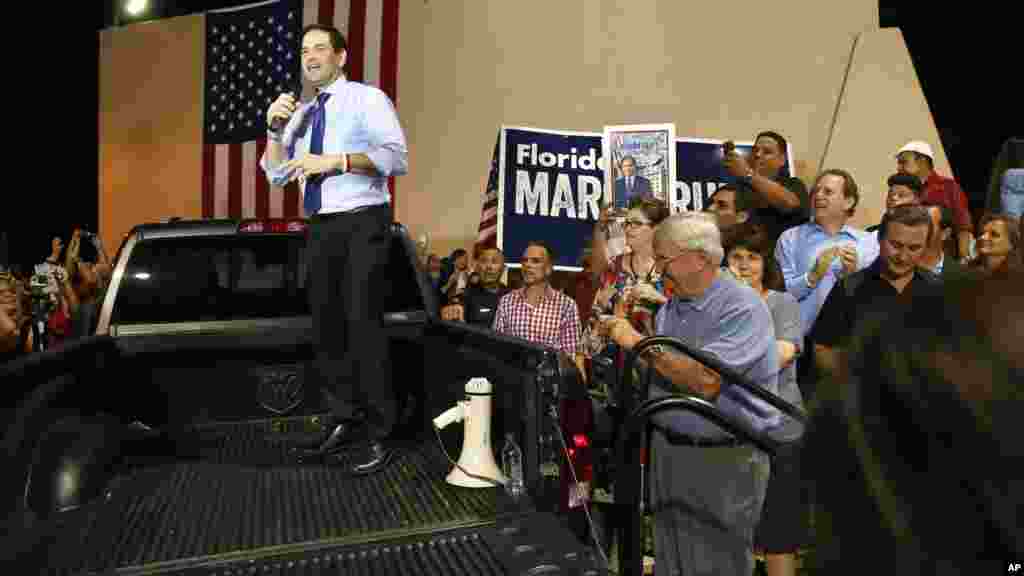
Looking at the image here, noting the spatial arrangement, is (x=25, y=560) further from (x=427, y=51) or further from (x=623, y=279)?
(x=427, y=51)

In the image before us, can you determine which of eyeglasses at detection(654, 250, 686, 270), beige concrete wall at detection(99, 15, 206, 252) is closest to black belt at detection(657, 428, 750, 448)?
eyeglasses at detection(654, 250, 686, 270)

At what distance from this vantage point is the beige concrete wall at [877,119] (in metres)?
7.56

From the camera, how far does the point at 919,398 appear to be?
588 millimetres

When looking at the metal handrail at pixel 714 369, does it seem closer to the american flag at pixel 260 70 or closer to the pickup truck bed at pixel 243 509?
the pickup truck bed at pixel 243 509

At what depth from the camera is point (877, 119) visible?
7.72 metres

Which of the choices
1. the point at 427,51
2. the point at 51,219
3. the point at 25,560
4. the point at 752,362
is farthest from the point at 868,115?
the point at 51,219

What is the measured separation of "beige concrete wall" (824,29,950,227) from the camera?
7.56m

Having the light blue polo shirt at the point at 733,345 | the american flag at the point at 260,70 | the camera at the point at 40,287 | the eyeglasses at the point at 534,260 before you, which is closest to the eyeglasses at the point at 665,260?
the light blue polo shirt at the point at 733,345

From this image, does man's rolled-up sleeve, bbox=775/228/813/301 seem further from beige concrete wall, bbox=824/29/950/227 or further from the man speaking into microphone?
beige concrete wall, bbox=824/29/950/227

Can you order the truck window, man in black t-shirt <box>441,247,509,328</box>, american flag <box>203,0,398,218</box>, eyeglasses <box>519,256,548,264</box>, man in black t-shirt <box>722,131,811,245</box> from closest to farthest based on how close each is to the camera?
the truck window
man in black t-shirt <box>722,131,811,245</box>
eyeglasses <box>519,256,548,264</box>
man in black t-shirt <box>441,247,509,328</box>
american flag <box>203,0,398,218</box>

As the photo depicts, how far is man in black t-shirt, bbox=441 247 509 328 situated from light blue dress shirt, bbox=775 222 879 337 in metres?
2.34

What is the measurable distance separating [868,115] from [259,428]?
6546 mm

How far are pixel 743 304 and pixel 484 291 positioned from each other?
3.59m

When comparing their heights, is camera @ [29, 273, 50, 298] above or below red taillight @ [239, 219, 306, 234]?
below
